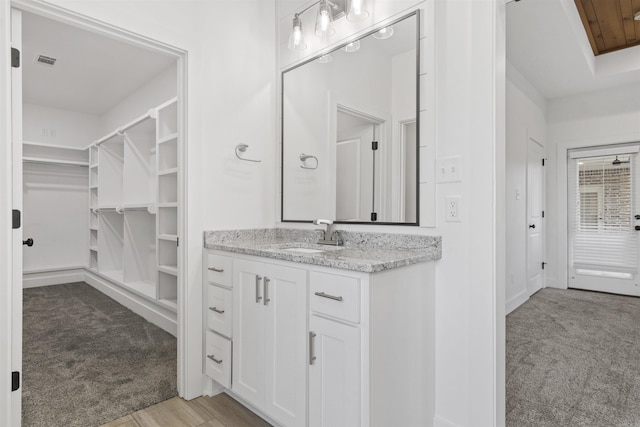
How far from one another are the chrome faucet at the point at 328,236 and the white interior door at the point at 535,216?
129 inches

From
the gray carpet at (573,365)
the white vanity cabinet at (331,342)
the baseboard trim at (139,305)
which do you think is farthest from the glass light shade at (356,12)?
the baseboard trim at (139,305)

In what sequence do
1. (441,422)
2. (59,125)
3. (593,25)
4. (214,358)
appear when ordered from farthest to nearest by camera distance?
1. (59,125)
2. (593,25)
3. (214,358)
4. (441,422)

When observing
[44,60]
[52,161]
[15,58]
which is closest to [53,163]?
[52,161]

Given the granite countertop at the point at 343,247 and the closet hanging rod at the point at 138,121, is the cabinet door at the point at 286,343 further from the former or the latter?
the closet hanging rod at the point at 138,121

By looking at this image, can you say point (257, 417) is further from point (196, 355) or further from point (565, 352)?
point (565, 352)

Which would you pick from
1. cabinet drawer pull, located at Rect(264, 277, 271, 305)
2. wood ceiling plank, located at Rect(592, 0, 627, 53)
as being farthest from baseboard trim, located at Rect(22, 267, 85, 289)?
wood ceiling plank, located at Rect(592, 0, 627, 53)

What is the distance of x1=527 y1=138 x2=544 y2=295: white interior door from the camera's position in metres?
4.37

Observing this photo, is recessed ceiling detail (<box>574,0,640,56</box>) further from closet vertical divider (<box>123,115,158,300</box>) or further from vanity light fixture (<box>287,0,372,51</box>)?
closet vertical divider (<box>123,115,158,300</box>)

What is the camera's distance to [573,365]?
2.50 metres

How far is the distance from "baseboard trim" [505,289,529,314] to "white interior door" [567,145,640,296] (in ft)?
4.17

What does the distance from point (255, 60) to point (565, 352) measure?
10.5 ft

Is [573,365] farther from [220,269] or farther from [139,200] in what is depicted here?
[139,200]

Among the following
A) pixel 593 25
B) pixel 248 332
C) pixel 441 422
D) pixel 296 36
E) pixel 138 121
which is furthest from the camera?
pixel 138 121

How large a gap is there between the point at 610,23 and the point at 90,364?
5.28 metres
